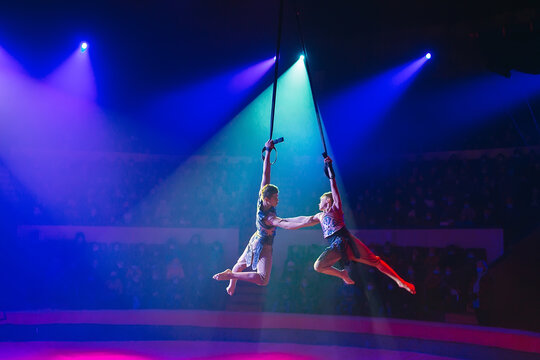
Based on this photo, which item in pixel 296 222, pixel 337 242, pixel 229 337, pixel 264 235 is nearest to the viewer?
pixel 296 222

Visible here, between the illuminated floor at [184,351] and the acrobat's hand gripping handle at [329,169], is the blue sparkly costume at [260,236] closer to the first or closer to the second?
the acrobat's hand gripping handle at [329,169]

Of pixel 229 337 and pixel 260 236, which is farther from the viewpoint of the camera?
pixel 229 337

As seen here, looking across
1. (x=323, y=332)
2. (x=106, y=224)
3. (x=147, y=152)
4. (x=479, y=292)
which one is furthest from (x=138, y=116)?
(x=479, y=292)

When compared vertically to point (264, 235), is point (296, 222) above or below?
above

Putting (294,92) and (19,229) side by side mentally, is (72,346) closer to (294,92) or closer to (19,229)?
(19,229)

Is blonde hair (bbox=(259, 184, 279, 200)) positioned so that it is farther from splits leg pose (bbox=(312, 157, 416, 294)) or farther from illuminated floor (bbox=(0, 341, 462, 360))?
illuminated floor (bbox=(0, 341, 462, 360))

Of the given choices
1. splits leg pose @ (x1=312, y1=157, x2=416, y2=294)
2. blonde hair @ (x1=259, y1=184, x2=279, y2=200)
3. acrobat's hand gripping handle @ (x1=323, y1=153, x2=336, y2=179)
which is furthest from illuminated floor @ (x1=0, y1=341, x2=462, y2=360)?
acrobat's hand gripping handle @ (x1=323, y1=153, x2=336, y2=179)

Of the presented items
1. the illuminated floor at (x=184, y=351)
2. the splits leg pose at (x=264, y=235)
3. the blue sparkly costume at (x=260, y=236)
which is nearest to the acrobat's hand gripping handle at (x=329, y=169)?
the splits leg pose at (x=264, y=235)

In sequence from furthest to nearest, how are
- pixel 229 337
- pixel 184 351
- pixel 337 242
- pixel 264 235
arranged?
1. pixel 229 337
2. pixel 184 351
3. pixel 264 235
4. pixel 337 242

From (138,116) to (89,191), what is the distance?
2444 millimetres

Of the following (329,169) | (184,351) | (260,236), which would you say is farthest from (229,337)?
(329,169)

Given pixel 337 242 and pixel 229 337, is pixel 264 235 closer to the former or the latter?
pixel 337 242

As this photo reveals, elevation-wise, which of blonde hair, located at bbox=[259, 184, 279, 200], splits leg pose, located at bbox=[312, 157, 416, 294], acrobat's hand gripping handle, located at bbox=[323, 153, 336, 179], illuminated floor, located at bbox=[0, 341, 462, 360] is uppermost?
acrobat's hand gripping handle, located at bbox=[323, 153, 336, 179]

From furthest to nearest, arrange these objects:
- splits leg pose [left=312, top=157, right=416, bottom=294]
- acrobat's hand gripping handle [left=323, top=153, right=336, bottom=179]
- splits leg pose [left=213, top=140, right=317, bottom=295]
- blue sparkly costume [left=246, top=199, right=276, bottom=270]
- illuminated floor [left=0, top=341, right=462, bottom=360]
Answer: illuminated floor [left=0, top=341, right=462, bottom=360], blue sparkly costume [left=246, top=199, right=276, bottom=270], splits leg pose [left=213, top=140, right=317, bottom=295], splits leg pose [left=312, top=157, right=416, bottom=294], acrobat's hand gripping handle [left=323, top=153, right=336, bottom=179]
